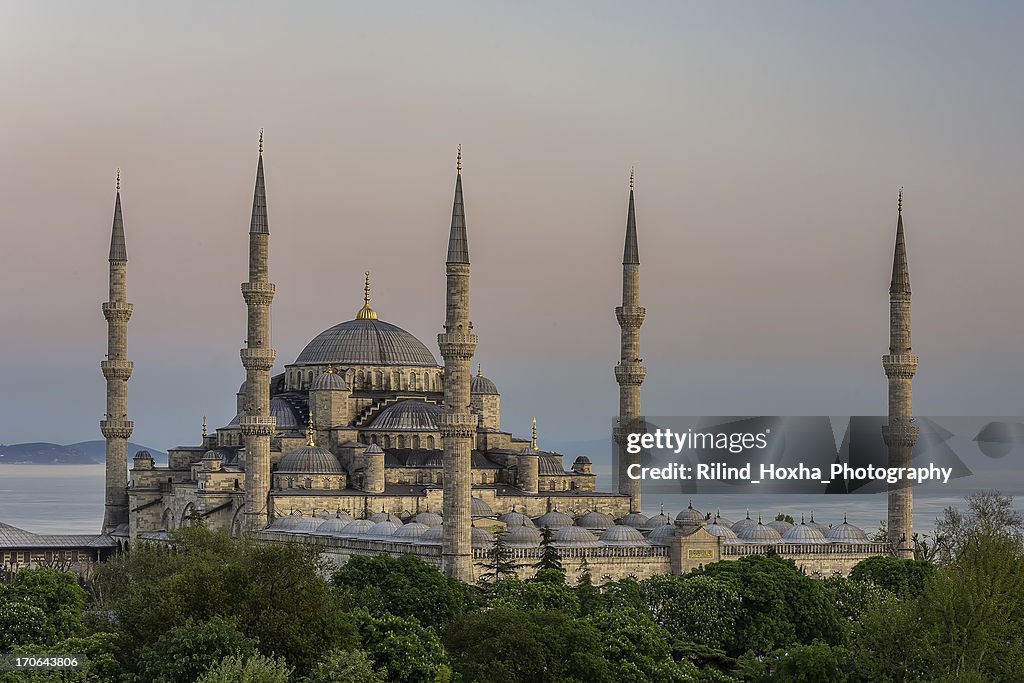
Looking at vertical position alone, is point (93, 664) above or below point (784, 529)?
below

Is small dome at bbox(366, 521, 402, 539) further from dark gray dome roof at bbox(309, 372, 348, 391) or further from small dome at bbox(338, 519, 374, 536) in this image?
dark gray dome roof at bbox(309, 372, 348, 391)

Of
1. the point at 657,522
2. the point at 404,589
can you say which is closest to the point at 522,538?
the point at 657,522

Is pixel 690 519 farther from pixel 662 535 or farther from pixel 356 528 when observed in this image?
pixel 356 528

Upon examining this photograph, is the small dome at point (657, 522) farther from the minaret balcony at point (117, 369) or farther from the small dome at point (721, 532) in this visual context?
the minaret balcony at point (117, 369)

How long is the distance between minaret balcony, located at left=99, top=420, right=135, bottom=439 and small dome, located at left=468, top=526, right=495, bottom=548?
66.2ft

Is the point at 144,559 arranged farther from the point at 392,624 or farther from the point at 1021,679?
the point at 1021,679

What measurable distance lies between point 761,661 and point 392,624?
9.97 metres

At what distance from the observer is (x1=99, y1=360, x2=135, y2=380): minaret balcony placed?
70875mm

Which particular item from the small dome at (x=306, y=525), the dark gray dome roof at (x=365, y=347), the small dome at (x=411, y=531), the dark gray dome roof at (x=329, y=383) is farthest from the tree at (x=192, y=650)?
the dark gray dome roof at (x=365, y=347)

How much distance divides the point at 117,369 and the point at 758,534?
81.9 feet

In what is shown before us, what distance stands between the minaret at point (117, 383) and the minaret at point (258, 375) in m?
10.3

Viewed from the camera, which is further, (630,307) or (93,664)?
(630,307)

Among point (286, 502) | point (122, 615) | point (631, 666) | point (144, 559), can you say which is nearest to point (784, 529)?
point (286, 502)

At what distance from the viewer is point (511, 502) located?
212ft
